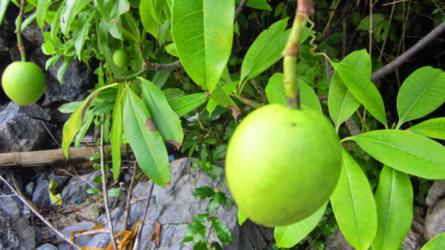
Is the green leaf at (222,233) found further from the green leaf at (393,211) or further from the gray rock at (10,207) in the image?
the gray rock at (10,207)

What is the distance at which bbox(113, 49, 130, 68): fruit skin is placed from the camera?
1189mm

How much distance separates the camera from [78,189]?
2.50m

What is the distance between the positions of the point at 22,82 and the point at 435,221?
131cm

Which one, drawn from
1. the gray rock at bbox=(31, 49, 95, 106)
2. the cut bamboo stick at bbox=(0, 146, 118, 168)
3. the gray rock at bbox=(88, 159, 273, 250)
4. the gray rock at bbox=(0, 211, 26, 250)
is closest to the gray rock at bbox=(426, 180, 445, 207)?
the gray rock at bbox=(88, 159, 273, 250)

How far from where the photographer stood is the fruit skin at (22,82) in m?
1.08

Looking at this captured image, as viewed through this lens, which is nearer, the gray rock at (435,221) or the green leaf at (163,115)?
the green leaf at (163,115)

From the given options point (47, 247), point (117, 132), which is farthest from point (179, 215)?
point (117, 132)

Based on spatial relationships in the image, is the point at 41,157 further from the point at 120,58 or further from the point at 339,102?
the point at 339,102

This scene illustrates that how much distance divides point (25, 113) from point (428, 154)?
2459mm

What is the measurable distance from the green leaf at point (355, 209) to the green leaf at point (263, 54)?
233mm

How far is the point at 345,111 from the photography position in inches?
31.2

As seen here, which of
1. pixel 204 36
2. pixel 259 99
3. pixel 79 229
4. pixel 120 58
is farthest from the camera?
pixel 79 229

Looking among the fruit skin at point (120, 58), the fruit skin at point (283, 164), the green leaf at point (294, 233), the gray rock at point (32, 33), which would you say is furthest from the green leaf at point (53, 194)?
the fruit skin at point (283, 164)

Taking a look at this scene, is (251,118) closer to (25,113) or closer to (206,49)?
(206,49)
